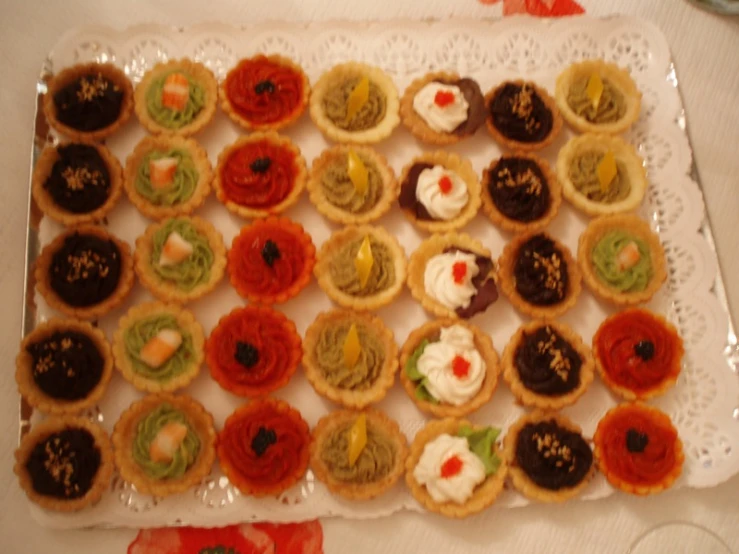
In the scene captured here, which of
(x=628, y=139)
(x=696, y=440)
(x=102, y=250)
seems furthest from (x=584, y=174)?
(x=102, y=250)

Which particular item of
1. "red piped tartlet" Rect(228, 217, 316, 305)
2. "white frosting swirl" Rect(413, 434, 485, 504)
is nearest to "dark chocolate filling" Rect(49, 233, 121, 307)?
"red piped tartlet" Rect(228, 217, 316, 305)

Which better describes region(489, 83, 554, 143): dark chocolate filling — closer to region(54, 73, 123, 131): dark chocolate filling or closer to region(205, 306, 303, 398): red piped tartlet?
region(205, 306, 303, 398): red piped tartlet

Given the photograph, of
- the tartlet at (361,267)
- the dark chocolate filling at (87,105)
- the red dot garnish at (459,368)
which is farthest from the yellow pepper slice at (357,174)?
the dark chocolate filling at (87,105)

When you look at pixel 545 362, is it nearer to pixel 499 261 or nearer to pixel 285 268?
pixel 499 261

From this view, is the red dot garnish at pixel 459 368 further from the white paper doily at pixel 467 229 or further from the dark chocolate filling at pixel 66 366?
the dark chocolate filling at pixel 66 366

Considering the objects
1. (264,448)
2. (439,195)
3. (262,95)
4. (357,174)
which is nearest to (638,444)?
(439,195)

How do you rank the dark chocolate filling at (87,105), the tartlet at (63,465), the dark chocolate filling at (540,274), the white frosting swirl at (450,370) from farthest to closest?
the dark chocolate filling at (87,105), the dark chocolate filling at (540,274), the white frosting swirl at (450,370), the tartlet at (63,465)

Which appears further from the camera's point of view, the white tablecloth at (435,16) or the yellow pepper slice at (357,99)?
the yellow pepper slice at (357,99)
